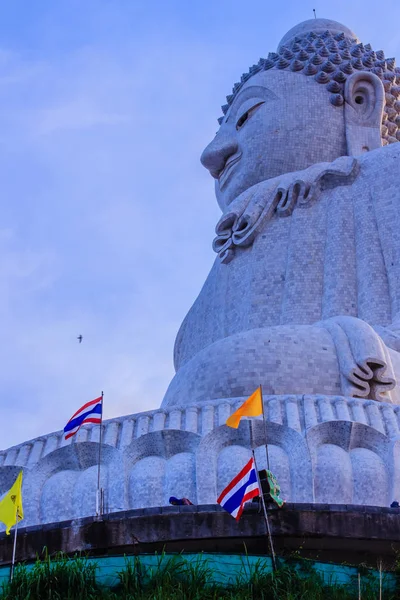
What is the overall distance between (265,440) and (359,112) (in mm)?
7434

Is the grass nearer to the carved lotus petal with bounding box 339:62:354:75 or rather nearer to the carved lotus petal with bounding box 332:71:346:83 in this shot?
the carved lotus petal with bounding box 332:71:346:83

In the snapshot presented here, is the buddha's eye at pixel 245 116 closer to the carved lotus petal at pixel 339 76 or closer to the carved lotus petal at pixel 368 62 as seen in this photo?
the carved lotus petal at pixel 339 76

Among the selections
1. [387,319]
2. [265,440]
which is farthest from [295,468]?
[387,319]

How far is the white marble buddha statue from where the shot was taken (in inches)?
410

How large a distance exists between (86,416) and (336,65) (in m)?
8.15

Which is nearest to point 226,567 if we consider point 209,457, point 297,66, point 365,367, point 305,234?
point 209,457

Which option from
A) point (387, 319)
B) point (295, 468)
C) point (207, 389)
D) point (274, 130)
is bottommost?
point (295, 468)

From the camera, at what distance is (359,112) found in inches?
598

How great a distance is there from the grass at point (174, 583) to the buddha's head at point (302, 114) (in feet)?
27.4

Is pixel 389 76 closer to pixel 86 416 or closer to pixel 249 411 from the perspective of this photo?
pixel 86 416

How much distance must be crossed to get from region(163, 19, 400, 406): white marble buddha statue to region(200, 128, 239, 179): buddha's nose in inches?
1.0

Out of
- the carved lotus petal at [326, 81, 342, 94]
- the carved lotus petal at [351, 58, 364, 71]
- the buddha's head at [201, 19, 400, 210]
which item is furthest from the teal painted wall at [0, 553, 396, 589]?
the carved lotus petal at [351, 58, 364, 71]

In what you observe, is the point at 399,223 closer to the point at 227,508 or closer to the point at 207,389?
the point at 207,389

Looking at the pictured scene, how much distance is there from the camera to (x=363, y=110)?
15211 mm
